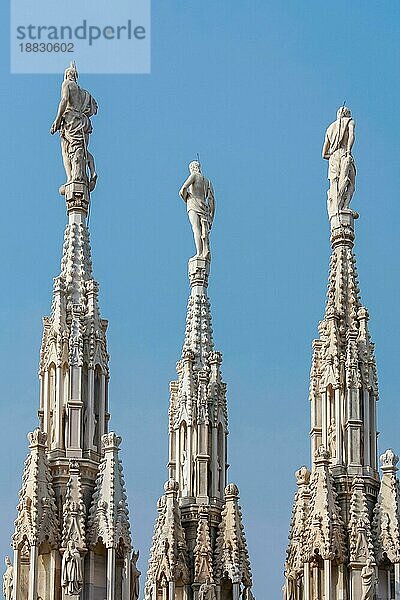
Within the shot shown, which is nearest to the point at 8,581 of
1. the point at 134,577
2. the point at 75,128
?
the point at 134,577

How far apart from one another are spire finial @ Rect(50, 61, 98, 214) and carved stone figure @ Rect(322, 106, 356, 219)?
5679 mm

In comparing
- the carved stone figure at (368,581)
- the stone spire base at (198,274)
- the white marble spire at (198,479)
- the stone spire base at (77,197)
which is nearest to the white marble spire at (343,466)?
the carved stone figure at (368,581)

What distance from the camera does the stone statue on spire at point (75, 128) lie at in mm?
44188

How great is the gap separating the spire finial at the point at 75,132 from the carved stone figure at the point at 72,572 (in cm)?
806

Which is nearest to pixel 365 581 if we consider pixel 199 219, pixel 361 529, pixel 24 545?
pixel 361 529

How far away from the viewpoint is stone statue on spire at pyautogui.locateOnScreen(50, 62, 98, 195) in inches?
1740

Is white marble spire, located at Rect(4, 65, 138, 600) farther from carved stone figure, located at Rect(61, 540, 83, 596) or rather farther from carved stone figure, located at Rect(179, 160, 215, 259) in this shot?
carved stone figure, located at Rect(179, 160, 215, 259)

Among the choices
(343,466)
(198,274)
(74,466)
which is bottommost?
(74,466)

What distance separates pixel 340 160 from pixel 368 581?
10.1m

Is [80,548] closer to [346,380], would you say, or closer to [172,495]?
[172,495]

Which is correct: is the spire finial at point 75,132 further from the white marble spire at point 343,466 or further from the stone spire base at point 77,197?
the white marble spire at point 343,466

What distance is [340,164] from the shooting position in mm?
46188

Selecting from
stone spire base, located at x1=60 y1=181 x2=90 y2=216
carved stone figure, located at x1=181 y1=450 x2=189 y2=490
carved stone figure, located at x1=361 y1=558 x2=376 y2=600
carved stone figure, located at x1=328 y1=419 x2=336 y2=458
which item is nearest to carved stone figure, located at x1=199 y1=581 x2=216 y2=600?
carved stone figure, located at x1=181 y1=450 x2=189 y2=490

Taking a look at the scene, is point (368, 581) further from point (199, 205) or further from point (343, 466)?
point (199, 205)
